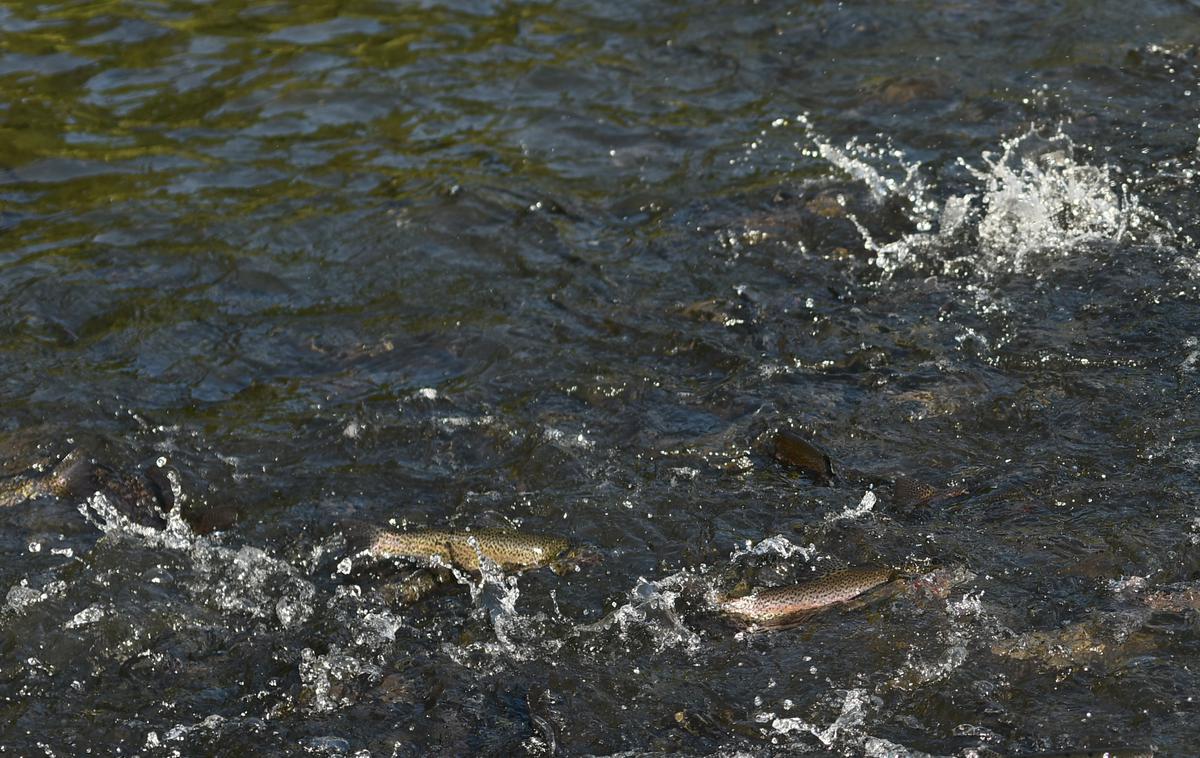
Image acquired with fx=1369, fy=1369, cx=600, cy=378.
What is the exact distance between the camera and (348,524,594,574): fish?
17.0 ft

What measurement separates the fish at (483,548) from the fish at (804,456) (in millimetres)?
959

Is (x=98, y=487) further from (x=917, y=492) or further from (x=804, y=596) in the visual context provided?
(x=917, y=492)

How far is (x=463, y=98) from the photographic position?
9297 mm

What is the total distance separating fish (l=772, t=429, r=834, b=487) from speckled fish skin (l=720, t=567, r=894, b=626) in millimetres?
650

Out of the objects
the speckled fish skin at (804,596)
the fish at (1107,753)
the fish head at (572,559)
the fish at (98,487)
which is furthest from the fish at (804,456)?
the fish at (98,487)

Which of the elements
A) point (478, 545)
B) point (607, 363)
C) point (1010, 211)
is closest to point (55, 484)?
point (478, 545)

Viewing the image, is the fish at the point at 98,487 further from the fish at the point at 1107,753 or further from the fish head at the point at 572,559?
the fish at the point at 1107,753

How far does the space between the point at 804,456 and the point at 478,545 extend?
Answer: 1393 mm

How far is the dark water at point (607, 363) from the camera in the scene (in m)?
4.59

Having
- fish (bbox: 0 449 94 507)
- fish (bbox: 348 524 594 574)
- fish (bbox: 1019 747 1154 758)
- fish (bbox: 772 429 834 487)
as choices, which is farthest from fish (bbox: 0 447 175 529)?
fish (bbox: 1019 747 1154 758)

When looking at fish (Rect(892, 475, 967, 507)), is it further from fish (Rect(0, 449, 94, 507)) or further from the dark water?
fish (Rect(0, 449, 94, 507))

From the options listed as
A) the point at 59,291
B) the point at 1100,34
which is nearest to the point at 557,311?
the point at 59,291

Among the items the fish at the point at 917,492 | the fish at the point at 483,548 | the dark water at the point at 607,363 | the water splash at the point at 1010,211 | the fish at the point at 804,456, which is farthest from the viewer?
the water splash at the point at 1010,211

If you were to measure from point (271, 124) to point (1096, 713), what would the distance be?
6.71 m
